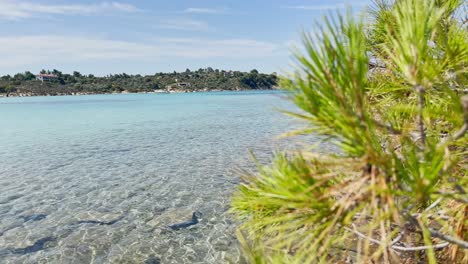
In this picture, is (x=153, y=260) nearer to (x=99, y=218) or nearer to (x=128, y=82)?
(x=99, y=218)

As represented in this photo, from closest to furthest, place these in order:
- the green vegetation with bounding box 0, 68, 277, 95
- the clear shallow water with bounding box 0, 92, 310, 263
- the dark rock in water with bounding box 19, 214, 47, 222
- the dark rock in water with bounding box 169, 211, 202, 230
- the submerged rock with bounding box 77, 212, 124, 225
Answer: the clear shallow water with bounding box 0, 92, 310, 263
the dark rock in water with bounding box 169, 211, 202, 230
the submerged rock with bounding box 77, 212, 124, 225
the dark rock in water with bounding box 19, 214, 47, 222
the green vegetation with bounding box 0, 68, 277, 95

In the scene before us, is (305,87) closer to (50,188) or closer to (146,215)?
(146,215)

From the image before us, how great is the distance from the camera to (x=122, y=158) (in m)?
16.2

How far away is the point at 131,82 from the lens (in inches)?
6299

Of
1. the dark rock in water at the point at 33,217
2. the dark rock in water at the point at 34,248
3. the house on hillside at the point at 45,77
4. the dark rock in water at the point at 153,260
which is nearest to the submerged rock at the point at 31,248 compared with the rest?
the dark rock in water at the point at 34,248

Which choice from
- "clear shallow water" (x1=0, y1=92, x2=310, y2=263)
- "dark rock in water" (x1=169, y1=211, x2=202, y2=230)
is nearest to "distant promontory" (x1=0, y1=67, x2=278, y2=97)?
"clear shallow water" (x1=0, y1=92, x2=310, y2=263)

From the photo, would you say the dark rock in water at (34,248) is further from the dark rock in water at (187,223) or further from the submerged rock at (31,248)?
the dark rock in water at (187,223)

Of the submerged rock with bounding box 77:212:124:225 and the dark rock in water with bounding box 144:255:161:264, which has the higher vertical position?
the dark rock in water with bounding box 144:255:161:264

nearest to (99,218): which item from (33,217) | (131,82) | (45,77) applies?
(33,217)

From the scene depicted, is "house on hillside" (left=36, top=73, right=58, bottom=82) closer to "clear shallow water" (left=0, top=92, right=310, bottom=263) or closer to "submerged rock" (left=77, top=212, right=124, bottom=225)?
"clear shallow water" (left=0, top=92, right=310, bottom=263)

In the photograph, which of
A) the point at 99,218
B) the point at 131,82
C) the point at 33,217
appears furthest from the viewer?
the point at 131,82

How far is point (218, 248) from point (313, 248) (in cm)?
611

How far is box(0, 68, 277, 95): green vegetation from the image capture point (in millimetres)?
136000

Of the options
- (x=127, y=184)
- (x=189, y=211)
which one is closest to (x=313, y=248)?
(x=189, y=211)
